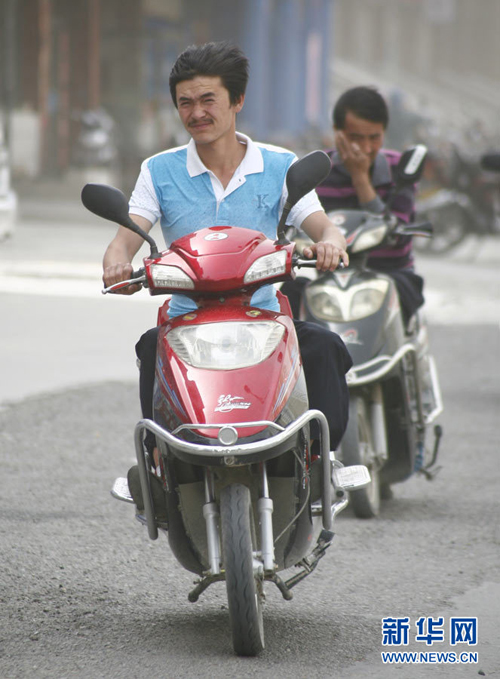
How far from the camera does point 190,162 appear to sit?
4129mm

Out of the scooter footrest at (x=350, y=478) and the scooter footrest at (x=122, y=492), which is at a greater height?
the scooter footrest at (x=122, y=492)

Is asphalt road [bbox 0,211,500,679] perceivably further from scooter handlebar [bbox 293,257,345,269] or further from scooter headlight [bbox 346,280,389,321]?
scooter handlebar [bbox 293,257,345,269]

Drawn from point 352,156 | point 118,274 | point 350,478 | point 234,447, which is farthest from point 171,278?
point 352,156

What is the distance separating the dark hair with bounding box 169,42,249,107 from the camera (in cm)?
404

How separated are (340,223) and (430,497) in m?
1.41

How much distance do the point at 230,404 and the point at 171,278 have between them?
1.31ft

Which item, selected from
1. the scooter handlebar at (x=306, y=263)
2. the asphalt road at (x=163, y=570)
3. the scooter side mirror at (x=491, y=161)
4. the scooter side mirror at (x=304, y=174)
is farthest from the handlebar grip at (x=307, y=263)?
the scooter side mirror at (x=491, y=161)

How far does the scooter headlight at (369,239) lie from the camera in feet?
18.1

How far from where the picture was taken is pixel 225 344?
373 cm

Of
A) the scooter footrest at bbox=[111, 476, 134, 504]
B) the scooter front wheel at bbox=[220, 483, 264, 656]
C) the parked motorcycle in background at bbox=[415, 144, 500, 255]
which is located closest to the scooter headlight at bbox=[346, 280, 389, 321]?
the scooter footrest at bbox=[111, 476, 134, 504]

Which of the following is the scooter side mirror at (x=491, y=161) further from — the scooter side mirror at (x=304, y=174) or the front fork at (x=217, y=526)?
the front fork at (x=217, y=526)

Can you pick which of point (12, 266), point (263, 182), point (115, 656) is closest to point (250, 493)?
point (115, 656)

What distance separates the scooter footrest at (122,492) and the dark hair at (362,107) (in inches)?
95.4

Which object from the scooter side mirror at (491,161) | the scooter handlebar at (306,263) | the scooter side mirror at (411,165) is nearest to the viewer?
the scooter handlebar at (306,263)
